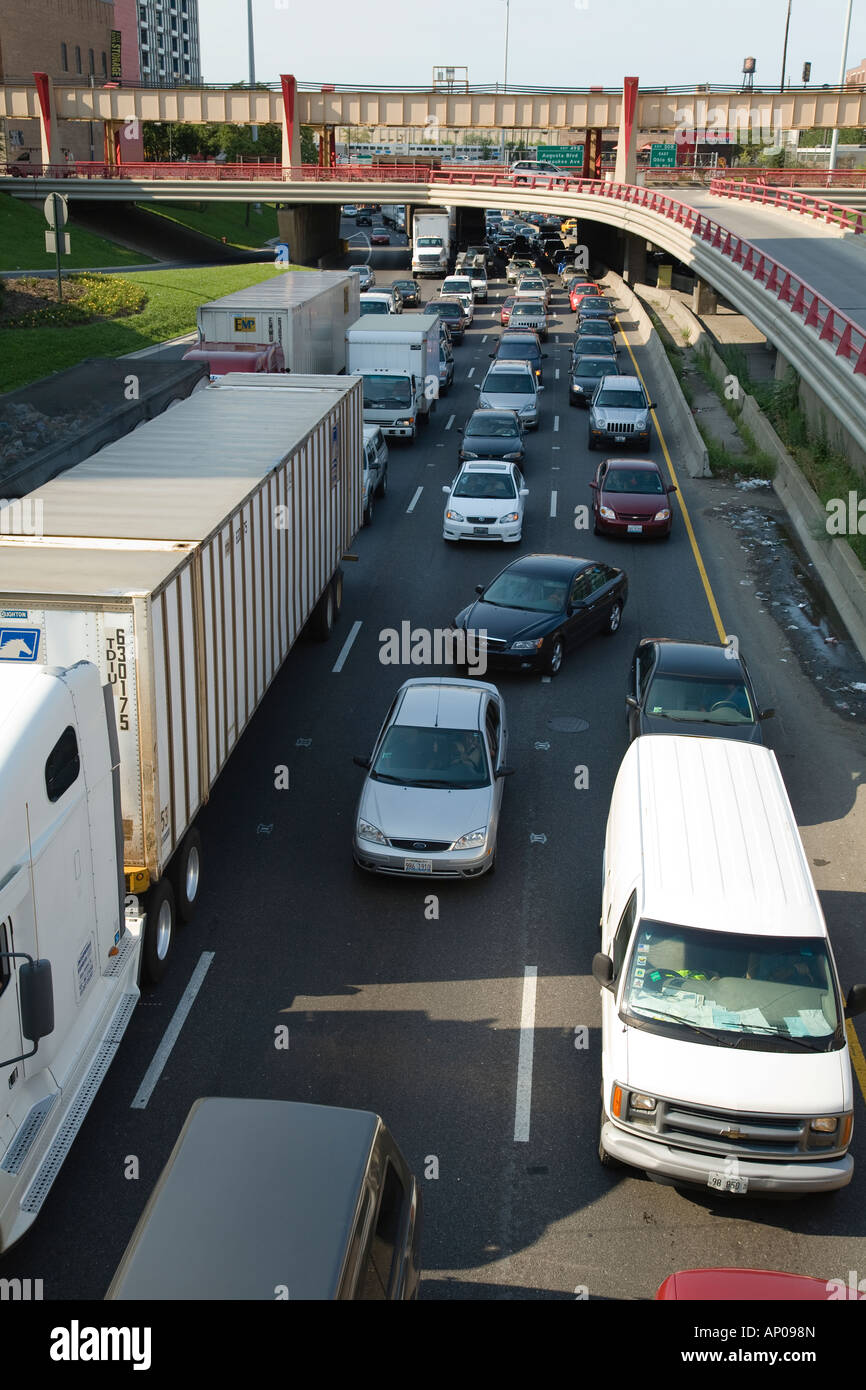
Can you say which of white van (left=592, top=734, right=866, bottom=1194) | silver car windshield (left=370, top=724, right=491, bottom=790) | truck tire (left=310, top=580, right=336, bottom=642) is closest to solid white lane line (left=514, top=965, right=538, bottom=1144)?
white van (left=592, top=734, right=866, bottom=1194)

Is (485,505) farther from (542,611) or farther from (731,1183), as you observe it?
(731,1183)

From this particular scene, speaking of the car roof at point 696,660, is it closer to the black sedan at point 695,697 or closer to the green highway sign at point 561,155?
the black sedan at point 695,697

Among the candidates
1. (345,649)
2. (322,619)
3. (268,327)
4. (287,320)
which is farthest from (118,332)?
(345,649)

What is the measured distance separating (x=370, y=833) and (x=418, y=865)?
0.60 m

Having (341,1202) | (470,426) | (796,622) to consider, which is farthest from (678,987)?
(470,426)

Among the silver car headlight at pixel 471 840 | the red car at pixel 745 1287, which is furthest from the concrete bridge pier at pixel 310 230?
the red car at pixel 745 1287

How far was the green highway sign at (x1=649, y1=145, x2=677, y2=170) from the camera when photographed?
280 ft

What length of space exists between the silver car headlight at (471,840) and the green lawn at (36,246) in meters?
44.7

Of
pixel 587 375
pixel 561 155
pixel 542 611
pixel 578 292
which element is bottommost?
pixel 542 611

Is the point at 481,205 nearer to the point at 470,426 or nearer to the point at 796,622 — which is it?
the point at 470,426

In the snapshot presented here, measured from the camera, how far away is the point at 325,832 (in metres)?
14.2

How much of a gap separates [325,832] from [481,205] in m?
65.4

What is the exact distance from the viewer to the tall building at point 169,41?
144m

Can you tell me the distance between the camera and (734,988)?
30.5 feet
